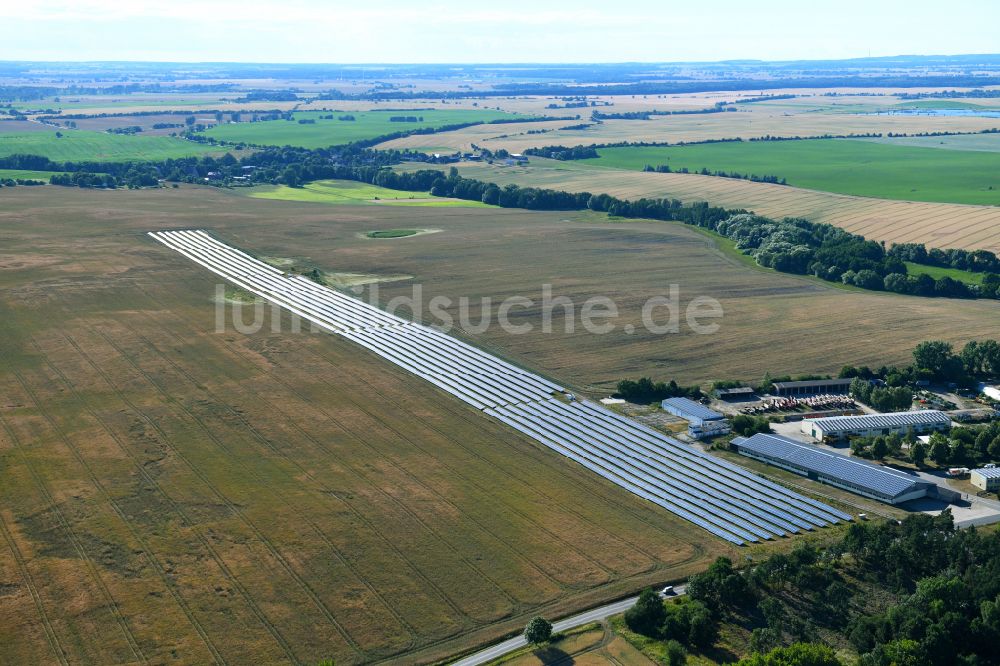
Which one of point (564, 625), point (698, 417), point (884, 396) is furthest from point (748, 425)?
point (564, 625)

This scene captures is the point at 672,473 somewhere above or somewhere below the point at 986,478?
below

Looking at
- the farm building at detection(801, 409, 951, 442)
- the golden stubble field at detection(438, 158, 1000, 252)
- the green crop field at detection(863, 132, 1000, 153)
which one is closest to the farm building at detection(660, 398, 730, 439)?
the farm building at detection(801, 409, 951, 442)

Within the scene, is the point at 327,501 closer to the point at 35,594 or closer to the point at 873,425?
the point at 35,594

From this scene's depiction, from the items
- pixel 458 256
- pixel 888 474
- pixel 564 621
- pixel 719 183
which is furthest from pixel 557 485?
pixel 719 183

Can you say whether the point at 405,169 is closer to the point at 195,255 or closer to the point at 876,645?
the point at 195,255

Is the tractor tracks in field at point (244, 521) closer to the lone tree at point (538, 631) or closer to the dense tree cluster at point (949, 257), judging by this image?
the lone tree at point (538, 631)

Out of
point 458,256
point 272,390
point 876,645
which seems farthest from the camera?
point 458,256
